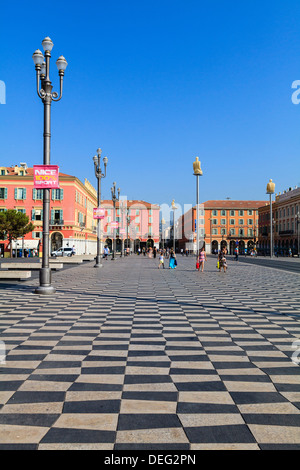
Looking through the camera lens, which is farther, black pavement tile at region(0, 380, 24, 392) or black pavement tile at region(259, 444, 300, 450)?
black pavement tile at region(0, 380, 24, 392)

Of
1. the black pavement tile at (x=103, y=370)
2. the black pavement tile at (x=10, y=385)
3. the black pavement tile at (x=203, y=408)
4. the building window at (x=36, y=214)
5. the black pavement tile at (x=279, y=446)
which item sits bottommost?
the black pavement tile at (x=10, y=385)

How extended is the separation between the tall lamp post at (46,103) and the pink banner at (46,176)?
259mm

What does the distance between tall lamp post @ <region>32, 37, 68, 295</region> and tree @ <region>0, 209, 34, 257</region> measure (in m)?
40.7

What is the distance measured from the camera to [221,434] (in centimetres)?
349

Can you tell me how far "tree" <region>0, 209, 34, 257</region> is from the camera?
5234 cm

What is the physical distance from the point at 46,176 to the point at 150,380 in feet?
32.2

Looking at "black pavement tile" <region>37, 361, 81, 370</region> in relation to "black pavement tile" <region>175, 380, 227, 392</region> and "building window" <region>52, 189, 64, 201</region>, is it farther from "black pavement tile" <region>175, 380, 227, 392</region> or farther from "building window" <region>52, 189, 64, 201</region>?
"building window" <region>52, 189, 64, 201</region>

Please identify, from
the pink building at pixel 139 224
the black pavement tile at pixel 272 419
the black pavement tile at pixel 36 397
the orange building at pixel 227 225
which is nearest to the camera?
the black pavement tile at pixel 272 419

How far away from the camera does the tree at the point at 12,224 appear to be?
52.3m

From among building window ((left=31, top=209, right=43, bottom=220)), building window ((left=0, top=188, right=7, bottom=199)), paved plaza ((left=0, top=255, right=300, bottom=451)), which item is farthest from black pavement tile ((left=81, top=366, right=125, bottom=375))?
building window ((left=0, top=188, right=7, bottom=199))

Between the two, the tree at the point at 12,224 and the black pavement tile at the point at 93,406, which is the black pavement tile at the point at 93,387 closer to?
the black pavement tile at the point at 93,406

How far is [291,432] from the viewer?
356 cm

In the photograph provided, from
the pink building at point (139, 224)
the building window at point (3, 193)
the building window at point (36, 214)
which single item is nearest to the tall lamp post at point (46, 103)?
the building window at point (36, 214)
